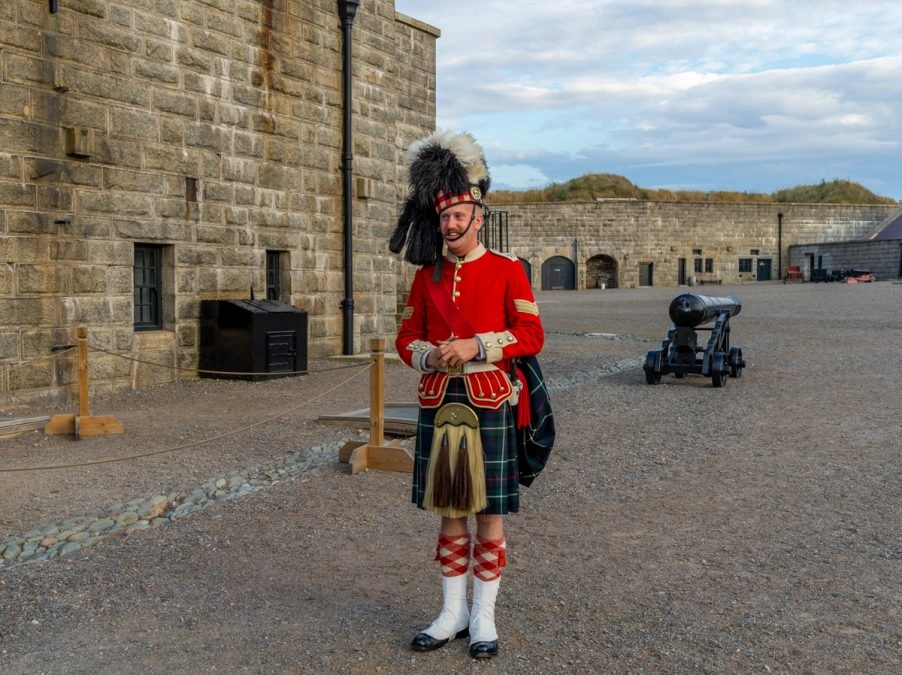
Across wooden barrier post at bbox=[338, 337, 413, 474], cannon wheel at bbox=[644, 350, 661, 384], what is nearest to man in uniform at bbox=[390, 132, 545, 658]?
wooden barrier post at bbox=[338, 337, 413, 474]

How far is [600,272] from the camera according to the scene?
49.0 m

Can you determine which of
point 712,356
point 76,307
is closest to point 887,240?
point 712,356

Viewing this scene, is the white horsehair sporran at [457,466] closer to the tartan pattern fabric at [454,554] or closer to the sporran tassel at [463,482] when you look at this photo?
the sporran tassel at [463,482]

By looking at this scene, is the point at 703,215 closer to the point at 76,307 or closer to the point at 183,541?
the point at 76,307

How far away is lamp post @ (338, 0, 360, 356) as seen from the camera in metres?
13.7

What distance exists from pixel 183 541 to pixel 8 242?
17.4ft

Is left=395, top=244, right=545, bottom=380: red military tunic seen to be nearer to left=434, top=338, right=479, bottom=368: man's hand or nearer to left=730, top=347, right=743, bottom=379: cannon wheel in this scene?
left=434, top=338, right=479, bottom=368: man's hand

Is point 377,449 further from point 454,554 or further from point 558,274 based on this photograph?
point 558,274

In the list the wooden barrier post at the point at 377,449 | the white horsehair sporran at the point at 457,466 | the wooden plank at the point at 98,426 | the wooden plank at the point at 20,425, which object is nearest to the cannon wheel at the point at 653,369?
the wooden barrier post at the point at 377,449

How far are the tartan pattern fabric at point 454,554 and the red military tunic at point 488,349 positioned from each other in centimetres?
18

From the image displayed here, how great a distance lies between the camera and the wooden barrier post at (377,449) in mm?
6727

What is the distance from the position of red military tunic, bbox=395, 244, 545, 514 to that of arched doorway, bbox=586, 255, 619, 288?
45374mm

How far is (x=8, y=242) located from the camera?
9.15m

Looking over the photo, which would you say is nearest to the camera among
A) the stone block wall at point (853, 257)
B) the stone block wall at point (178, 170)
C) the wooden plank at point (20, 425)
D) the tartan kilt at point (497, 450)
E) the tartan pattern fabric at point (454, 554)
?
the tartan kilt at point (497, 450)
